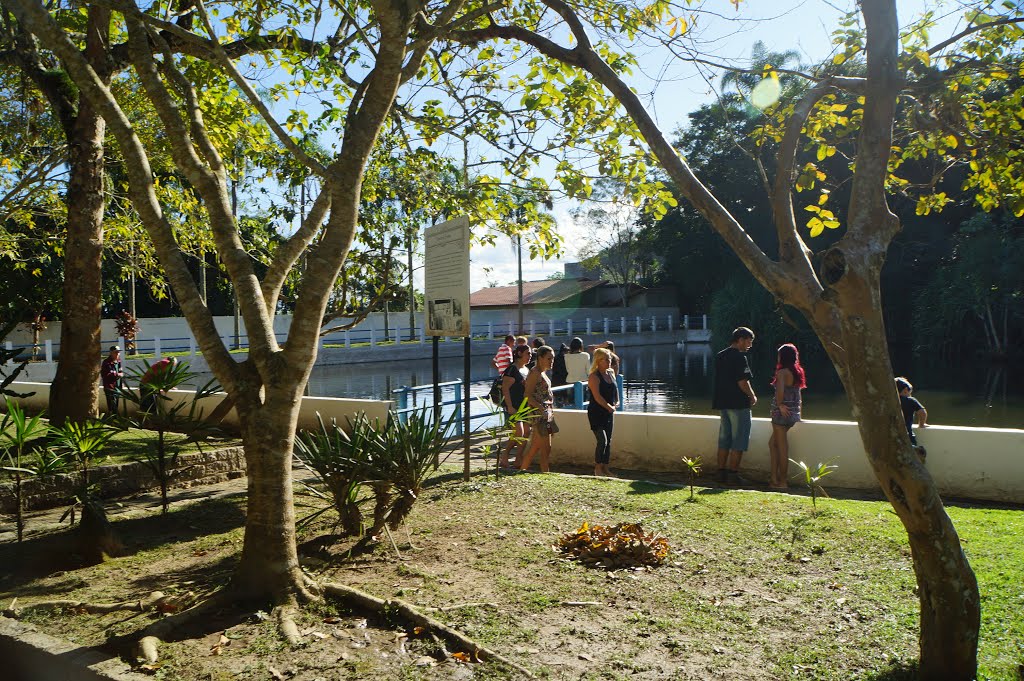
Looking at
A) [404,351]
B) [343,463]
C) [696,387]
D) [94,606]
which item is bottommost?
[696,387]

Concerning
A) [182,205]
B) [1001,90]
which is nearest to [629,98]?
[182,205]

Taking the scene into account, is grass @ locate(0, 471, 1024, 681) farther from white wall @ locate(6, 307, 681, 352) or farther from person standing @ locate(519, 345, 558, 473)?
white wall @ locate(6, 307, 681, 352)

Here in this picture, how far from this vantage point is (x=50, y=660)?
427 centimetres

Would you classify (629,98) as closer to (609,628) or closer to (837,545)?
(609,628)

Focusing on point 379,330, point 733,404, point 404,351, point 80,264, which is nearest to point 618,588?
point 733,404

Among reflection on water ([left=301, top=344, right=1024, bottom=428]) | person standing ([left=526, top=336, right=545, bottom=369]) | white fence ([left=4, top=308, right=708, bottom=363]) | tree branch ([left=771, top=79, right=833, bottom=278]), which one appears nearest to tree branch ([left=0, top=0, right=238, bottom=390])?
tree branch ([left=771, top=79, right=833, bottom=278])

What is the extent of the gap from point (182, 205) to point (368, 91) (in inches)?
376

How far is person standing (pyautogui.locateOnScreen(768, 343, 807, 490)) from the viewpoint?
9125mm

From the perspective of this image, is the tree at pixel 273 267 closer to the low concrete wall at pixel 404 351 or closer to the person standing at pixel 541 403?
the person standing at pixel 541 403

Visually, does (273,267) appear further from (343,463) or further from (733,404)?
(733,404)

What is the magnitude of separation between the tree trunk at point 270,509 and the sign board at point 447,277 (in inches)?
125

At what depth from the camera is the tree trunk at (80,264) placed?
1040cm

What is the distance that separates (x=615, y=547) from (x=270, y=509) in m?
2.33

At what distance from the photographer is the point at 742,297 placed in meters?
45.8
